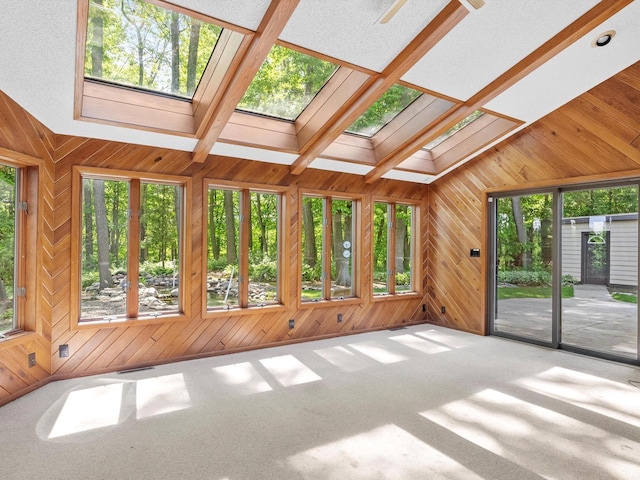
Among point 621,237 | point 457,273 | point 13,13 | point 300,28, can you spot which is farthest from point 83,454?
point 621,237

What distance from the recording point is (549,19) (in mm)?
2795

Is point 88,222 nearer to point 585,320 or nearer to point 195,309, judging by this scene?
point 195,309

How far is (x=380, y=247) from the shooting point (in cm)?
605

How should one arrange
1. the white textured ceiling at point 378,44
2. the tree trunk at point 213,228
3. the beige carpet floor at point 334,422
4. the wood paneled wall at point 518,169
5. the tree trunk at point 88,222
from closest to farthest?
the beige carpet floor at point 334,422
the white textured ceiling at point 378,44
the tree trunk at point 88,222
the wood paneled wall at point 518,169
the tree trunk at point 213,228

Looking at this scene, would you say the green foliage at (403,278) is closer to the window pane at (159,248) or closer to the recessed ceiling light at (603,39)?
the window pane at (159,248)

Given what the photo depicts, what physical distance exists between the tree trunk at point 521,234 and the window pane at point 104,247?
16.9 ft

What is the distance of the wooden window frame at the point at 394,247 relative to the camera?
19.4ft

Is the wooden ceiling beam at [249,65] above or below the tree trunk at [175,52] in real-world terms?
below

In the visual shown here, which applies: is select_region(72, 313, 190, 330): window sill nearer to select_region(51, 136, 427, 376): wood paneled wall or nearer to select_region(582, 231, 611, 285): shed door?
select_region(51, 136, 427, 376): wood paneled wall

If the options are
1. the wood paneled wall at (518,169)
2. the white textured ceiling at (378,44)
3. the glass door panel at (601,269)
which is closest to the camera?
the white textured ceiling at (378,44)

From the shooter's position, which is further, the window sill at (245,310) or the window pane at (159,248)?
the window sill at (245,310)

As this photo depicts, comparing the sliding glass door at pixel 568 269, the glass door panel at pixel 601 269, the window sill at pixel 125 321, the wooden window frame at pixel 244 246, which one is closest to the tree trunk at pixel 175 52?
the wooden window frame at pixel 244 246

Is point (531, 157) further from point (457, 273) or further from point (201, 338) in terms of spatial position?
point (201, 338)

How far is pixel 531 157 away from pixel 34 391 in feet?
20.3
